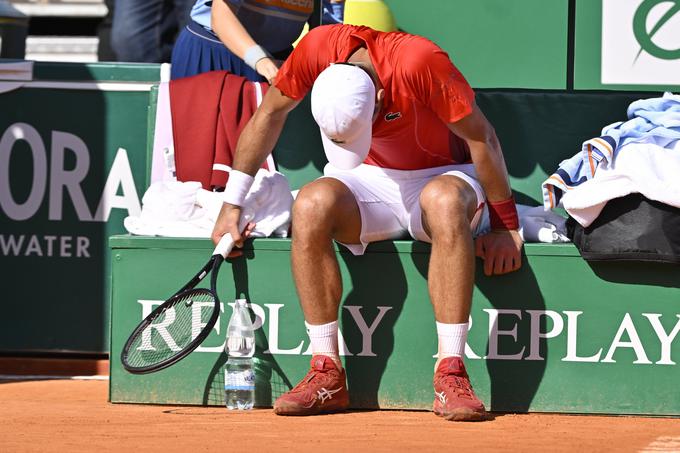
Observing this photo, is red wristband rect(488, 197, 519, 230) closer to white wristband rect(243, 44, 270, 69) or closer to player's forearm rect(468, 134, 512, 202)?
player's forearm rect(468, 134, 512, 202)

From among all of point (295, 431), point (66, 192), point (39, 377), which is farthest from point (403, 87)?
point (39, 377)

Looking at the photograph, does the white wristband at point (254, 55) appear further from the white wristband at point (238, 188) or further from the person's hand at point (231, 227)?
the person's hand at point (231, 227)

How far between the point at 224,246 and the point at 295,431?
2.48 ft

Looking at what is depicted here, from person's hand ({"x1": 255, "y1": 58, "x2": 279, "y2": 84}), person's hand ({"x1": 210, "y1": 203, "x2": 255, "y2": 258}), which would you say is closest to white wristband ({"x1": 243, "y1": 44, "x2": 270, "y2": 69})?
person's hand ({"x1": 255, "y1": 58, "x2": 279, "y2": 84})

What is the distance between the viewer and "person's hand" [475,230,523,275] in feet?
14.8

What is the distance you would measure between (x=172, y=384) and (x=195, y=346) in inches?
14.0

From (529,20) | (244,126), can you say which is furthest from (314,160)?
(529,20)

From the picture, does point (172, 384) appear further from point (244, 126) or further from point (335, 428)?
point (244, 126)

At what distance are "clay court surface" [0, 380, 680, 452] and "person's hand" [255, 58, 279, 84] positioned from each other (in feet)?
4.10

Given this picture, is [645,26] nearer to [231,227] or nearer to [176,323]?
[231,227]

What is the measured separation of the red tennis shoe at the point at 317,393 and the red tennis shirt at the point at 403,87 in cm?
77

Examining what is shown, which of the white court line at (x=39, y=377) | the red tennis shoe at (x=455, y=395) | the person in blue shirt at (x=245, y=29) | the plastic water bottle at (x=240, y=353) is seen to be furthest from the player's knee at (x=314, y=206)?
the white court line at (x=39, y=377)

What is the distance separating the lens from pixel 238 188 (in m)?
4.63

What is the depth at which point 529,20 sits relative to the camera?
6145 millimetres
